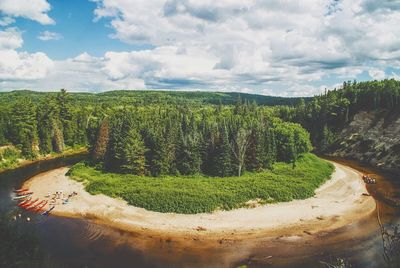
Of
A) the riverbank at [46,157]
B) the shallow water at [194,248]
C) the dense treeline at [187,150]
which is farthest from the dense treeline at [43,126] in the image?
the shallow water at [194,248]

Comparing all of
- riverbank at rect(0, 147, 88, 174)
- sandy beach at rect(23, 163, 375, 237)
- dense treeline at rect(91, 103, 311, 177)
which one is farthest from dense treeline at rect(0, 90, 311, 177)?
sandy beach at rect(23, 163, 375, 237)

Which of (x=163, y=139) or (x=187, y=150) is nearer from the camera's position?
(x=187, y=150)

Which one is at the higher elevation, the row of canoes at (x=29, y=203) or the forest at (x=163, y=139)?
the forest at (x=163, y=139)

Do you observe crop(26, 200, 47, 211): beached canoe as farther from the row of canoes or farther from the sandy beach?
the sandy beach

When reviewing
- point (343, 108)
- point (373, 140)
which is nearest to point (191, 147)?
point (373, 140)

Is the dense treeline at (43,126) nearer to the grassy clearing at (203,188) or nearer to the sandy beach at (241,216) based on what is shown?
the grassy clearing at (203,188)

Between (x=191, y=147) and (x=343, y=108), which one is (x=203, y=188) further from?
(x=343, y=108)
